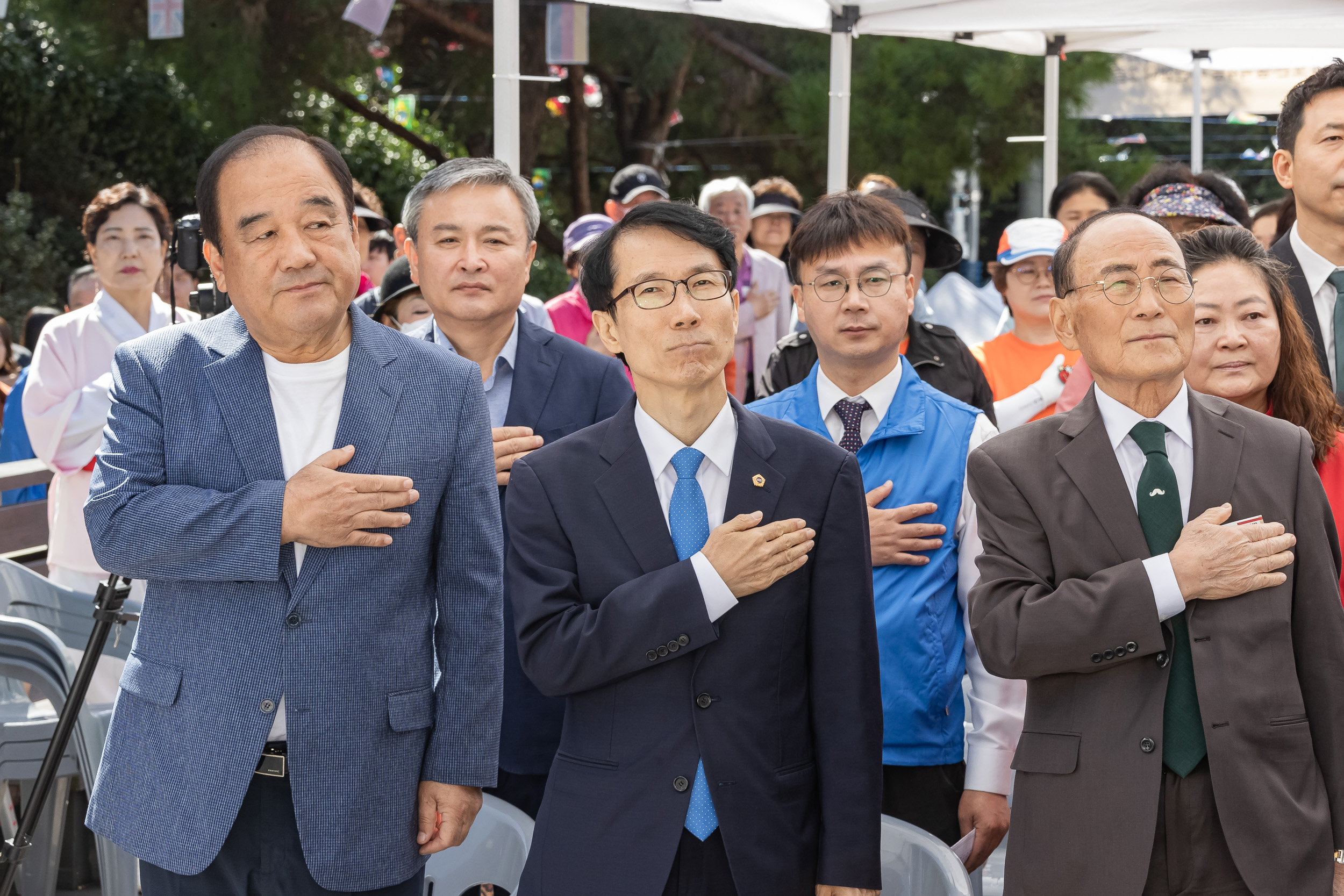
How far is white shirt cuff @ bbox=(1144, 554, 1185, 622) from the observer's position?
74.0 inches

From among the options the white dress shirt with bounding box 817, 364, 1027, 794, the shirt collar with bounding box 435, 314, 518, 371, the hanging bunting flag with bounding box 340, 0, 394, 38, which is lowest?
the white dress shirt with bounding box 817, 364, 1027, 794

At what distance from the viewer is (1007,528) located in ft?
6.72

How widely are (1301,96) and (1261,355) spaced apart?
76 centimetres

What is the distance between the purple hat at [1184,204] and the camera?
355 cm

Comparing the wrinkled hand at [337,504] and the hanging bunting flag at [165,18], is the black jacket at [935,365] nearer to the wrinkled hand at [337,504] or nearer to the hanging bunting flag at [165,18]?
the wrinkled hand at [337,504]

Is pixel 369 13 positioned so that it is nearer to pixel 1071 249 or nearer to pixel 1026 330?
pixel 1026 330

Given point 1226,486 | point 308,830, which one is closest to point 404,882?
point 308,830

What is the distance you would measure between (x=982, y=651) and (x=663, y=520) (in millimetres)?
556

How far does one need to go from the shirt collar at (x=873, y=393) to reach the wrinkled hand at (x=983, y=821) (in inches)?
30.2

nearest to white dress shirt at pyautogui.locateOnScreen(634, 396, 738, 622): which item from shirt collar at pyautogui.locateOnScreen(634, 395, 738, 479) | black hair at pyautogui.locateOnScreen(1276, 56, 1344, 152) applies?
shirt collar at pyautogui.locateOnScreen(634, 395, 738, 479)

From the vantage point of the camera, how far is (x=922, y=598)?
2.43 m

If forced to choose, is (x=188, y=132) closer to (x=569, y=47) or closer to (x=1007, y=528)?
(x=569, y=47)

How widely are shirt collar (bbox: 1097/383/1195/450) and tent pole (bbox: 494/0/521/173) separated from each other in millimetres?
2723

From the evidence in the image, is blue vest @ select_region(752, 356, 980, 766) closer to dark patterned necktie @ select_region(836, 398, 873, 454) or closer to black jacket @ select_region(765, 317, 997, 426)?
dark patterned necktie @ select_region(836, 398, 873, 454)
